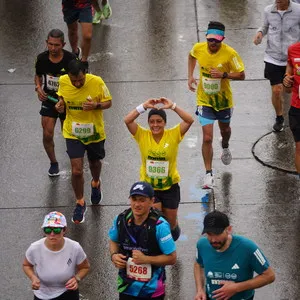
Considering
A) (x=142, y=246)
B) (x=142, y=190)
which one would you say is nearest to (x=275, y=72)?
(x=142, y=190)

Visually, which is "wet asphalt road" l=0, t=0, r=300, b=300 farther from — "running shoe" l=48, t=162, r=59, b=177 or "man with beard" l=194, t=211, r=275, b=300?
"man with beard" l=194, t=211, r=275, b=300

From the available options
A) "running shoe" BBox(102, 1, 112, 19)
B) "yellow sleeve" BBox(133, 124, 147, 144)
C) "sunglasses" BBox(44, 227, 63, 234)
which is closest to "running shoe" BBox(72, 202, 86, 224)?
"yellow sleeve" BBox(133, 124, 147, 144)

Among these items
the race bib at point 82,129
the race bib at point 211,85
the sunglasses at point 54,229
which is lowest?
the sunglasses at point 54,229

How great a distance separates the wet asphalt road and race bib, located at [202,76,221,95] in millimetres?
987

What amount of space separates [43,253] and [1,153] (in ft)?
14.6

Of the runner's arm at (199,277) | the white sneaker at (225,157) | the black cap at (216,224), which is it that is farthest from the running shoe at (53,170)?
the black cap at (216,224)

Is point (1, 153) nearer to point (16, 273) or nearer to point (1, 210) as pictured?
point (1, 210)

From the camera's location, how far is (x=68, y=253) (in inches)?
341

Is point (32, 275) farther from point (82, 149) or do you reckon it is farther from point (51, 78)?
point (51, 78)

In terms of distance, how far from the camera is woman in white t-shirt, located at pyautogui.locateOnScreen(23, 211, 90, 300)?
858cm

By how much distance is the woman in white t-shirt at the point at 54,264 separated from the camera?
8580 millimetres

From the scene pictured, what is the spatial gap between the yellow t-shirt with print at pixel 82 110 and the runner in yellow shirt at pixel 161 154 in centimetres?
89

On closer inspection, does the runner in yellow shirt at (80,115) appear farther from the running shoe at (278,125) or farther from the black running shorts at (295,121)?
the running shoe at (278,125)

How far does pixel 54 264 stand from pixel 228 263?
1.51 metres
